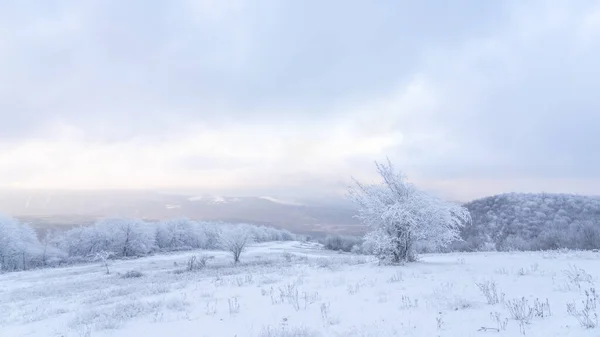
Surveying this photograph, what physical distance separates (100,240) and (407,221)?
244ft

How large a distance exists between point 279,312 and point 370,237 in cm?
1119

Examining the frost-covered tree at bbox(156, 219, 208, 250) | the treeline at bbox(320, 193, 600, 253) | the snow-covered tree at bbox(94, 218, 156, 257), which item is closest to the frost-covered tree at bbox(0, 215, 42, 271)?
the snow-covered tree at bbox(94, 218, 156, 257)

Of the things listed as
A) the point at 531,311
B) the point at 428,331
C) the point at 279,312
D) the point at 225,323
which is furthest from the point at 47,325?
the point at 531,311

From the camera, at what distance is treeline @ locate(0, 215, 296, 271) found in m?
59.5

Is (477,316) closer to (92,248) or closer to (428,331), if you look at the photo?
(428,331)

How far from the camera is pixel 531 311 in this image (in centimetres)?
660

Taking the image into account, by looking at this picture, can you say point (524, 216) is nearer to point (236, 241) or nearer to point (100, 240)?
point (236, 241)

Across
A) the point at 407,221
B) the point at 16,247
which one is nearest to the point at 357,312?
the point at 407,221

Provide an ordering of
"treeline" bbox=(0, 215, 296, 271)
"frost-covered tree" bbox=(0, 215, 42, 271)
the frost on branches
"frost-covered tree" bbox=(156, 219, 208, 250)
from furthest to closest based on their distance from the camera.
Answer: "frost-covered tree" bbox=(156, 219, 208, 250)
"treeline" bbox=(0, 215, 296, 271)
"frost-covered tree" bbox=(0, 215, 42, 271)
the frost on branches

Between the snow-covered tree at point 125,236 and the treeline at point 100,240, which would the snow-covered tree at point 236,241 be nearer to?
the treeline at point 100,240

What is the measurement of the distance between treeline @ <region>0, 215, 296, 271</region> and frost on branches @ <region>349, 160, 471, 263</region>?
119 feet

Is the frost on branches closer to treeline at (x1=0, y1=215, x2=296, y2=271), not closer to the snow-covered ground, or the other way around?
the snow-covered ground

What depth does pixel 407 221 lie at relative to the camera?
19.0 meters

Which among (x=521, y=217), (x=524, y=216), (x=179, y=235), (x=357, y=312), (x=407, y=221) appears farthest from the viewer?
(x=179, y=235)
